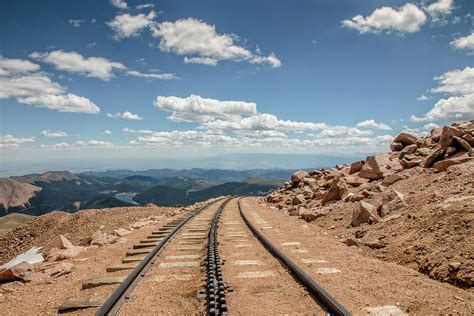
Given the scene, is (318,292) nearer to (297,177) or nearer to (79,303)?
(79,303)

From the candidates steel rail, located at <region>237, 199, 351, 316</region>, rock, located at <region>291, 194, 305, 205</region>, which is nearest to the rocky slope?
rock, located at <region>291, 194, 305, 205</region>

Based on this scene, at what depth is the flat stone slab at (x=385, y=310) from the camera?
19.4 feet

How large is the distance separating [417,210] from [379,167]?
11439mm

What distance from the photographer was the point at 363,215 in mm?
14453

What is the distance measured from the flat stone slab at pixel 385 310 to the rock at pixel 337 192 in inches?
607

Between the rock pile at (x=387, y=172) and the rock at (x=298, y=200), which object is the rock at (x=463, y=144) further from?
the rock at (x=298, y=200)

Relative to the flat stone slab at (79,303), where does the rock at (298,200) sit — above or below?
below

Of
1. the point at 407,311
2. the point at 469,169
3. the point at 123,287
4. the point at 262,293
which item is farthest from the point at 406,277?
the point at 469,169

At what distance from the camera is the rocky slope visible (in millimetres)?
8617

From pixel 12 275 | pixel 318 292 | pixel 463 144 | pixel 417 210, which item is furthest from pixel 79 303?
pixel 463 144

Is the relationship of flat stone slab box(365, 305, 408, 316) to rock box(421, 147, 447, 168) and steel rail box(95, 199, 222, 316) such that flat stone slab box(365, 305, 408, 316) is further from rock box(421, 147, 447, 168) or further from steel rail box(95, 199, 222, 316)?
rock box(421, 147, 447, 168)

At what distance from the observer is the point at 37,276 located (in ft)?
30.3

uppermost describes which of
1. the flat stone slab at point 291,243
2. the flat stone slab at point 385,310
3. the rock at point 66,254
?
the flat stone slab at point 385,310

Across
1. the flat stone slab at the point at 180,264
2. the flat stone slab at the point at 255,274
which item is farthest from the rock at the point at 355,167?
the flat stone slab at the point at 255,274
